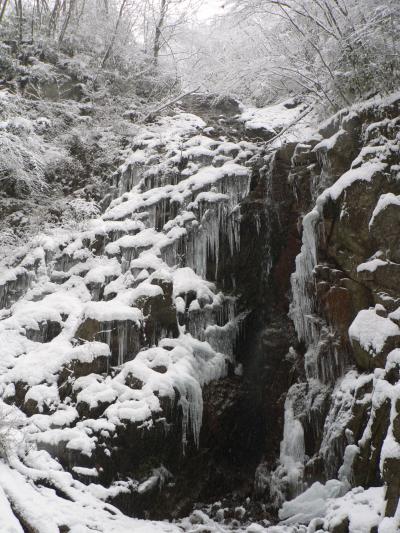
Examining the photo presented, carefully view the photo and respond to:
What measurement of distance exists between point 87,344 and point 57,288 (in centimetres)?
194

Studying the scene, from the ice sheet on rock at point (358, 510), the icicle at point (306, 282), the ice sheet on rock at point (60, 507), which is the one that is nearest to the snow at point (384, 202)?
the icicle at point (306, 282)

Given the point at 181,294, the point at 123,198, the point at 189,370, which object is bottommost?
the point at 189,370

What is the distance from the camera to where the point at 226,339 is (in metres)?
7.70

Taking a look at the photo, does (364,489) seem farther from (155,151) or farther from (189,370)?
(155,151)

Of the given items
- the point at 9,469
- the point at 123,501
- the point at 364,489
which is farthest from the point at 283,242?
the point at 9,469

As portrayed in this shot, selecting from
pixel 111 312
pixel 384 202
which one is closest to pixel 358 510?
pixel 384 202

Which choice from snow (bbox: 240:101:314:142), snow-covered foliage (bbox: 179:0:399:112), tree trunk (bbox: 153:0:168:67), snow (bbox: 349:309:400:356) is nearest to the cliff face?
snow (bbox: 349:309:400:356)

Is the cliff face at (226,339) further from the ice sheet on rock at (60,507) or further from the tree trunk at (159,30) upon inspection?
the tree trunk at (159,30)

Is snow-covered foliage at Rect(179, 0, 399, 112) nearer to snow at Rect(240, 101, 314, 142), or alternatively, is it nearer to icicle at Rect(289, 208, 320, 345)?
snow at Rect(240, 101, 314, 142)

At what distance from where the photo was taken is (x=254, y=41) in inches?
390

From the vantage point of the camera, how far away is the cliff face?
5.36 metres

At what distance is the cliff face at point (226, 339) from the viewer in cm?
536

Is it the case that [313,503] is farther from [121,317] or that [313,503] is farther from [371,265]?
[121,317]

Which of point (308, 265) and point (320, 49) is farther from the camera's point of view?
point (320, 49)
